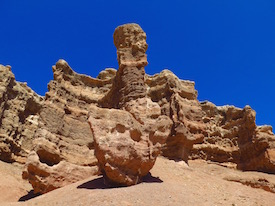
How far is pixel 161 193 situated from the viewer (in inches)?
431

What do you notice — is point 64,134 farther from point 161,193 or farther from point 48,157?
point 161,193

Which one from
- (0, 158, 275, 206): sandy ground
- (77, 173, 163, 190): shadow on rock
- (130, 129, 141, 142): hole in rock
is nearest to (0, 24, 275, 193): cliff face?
(130, 129, 141, 142): hole in rock

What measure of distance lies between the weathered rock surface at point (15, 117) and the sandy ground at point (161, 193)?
27.2 feet

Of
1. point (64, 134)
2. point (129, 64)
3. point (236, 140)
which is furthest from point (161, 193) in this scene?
point (236, 140)

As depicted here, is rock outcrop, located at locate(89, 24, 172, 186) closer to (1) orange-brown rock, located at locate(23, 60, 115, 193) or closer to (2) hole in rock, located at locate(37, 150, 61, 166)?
(1) orange-brown rock, located at locate(23, 60, 115, 193)

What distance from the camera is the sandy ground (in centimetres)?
1012

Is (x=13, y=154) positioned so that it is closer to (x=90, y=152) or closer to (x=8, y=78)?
(x=8, y=78)

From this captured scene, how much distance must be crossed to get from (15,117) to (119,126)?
18.1m

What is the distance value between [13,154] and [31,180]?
12.4 m

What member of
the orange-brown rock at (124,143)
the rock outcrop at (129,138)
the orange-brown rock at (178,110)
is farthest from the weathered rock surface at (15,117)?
the orange-brown rock at (124,143)

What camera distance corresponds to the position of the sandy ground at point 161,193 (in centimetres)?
1012

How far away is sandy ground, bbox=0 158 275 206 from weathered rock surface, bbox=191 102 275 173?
1102cm

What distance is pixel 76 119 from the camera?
2036cm

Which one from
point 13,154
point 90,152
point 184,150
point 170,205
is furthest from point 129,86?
point 13,154
